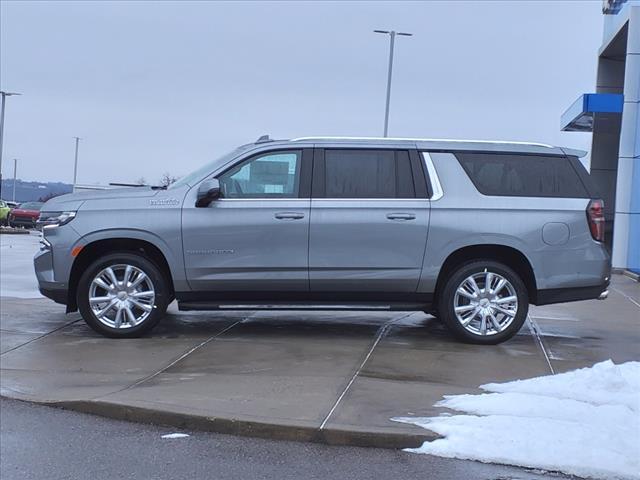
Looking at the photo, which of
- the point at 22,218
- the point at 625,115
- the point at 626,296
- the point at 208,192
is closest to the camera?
the point at 208,192

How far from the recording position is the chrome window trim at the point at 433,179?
7672 millimetres

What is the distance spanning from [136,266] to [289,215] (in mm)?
1606

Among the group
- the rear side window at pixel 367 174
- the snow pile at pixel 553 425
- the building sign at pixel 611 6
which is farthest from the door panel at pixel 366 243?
the building sign at pixel 611 6

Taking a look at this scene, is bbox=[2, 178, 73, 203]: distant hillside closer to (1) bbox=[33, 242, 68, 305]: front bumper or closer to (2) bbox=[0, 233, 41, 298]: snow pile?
(2) bbox=[0, 233, 41, 298]: snow pile

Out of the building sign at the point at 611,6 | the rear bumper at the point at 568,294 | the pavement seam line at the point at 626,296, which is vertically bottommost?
the pavement seam line at the point at 626,296

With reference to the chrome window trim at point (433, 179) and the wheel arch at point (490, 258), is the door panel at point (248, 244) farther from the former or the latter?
the wheel arch at point (490, 258)

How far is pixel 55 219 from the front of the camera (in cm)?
779

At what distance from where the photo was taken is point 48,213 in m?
7.84

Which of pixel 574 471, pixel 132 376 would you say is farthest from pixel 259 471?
pixel 132 376

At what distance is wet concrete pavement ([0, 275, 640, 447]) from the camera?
5316mm

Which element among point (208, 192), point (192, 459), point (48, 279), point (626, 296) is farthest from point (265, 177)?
point (626, 296)

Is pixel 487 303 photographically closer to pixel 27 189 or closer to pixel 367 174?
pixel 367 174

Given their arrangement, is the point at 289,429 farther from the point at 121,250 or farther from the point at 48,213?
the point at 48,213

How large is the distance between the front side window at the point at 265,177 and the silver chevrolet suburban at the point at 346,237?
11 millimetres
